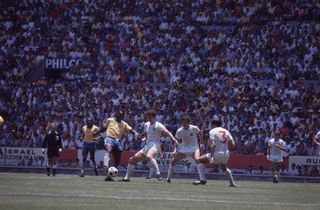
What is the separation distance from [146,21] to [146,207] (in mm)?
33010

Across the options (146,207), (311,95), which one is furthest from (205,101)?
(146,207)

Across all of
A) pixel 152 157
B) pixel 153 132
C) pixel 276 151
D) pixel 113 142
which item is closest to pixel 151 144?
pixel 153 132

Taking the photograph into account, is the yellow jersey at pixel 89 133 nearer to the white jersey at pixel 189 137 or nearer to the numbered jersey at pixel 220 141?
the white jersey at pixel 189 137

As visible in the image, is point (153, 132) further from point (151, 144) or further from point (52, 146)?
point (52, 146)

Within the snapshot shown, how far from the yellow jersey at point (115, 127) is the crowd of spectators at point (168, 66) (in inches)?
355

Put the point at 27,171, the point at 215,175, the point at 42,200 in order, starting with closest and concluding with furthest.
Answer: the point at 42,200
the point at 215,175
the point at 27,171

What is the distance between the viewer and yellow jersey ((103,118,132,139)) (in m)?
29.0

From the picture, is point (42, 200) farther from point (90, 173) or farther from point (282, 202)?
point (90, 173)

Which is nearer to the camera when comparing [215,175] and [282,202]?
[282,202]

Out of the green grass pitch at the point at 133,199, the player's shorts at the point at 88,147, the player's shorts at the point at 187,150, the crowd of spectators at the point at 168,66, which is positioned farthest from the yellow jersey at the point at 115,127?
the crowd of spectators at the point at 168,66

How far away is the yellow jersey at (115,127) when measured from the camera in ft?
95.1

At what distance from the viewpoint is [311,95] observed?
39.5 meters

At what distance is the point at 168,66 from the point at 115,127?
15.4 meters

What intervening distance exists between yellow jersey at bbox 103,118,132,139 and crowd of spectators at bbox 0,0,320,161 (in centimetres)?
903
